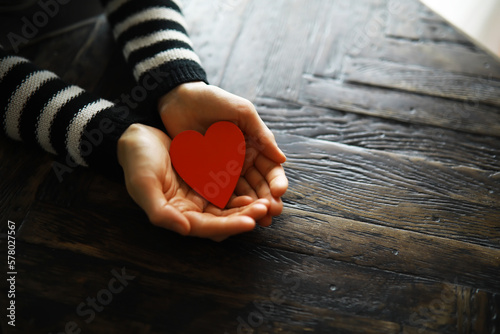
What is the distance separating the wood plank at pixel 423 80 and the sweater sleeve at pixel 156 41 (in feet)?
1.37

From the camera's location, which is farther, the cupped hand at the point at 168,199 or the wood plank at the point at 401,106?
the wood plank at the point at 401,106

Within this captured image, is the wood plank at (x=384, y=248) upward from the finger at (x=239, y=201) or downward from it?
downward

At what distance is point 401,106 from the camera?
1.00 metres

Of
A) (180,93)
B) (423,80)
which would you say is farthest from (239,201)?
(423,80)

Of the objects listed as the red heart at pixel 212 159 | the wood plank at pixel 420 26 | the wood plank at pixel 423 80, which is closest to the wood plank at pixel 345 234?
the red heart at pixel 212 159

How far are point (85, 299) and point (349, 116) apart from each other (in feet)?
2.23

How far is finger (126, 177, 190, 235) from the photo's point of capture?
2.07ft

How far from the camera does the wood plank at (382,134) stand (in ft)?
3.01

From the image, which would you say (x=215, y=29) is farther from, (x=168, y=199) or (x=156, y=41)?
(x=168, y=199)

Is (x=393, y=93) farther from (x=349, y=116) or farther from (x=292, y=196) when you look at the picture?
(x=292, y=196)

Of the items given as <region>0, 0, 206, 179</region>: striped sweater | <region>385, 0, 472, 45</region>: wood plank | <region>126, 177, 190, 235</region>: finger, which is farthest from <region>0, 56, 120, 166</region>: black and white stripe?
<region>385, 0, 472, 45</region>: wood plank

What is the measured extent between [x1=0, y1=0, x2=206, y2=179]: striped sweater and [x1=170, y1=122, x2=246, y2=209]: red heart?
0.12 m

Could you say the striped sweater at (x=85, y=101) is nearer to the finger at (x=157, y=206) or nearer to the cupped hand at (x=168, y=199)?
the cupped hand at (x=168, y=199)

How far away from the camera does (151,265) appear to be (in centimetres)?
73
